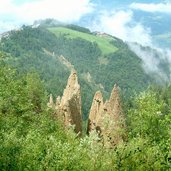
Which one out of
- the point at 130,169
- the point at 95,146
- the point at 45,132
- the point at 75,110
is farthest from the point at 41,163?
the point at 75,110

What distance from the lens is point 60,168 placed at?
190ft

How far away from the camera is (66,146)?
199 ft

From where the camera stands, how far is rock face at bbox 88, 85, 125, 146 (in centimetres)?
8050

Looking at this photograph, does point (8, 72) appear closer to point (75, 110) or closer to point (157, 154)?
point (75, 110)

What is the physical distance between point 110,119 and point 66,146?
21.1m

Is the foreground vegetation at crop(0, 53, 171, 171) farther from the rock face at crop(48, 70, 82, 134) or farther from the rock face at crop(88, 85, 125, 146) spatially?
→ the rock face at crop(48, 70, 82, 134)

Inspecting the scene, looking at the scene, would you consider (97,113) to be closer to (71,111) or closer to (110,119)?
(71,111)

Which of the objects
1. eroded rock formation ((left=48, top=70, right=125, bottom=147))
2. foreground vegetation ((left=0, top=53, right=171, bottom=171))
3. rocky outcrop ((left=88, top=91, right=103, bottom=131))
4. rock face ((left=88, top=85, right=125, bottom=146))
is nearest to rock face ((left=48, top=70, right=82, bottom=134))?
eroded rock formation ((left=48, top=70, right=125, bottom=147))


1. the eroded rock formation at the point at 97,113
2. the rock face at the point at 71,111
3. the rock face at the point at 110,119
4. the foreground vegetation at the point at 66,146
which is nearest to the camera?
the foreground vegetation at the point at 66,146

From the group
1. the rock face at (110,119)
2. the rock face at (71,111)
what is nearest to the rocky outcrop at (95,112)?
the rock face at (110,119)

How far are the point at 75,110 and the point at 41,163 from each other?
3182cm

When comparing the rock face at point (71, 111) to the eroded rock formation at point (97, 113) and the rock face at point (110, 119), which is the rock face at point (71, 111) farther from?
the rock face at point (110, 119)

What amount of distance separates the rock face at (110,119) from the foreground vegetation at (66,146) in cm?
330

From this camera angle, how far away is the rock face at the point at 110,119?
8050 centimetres
